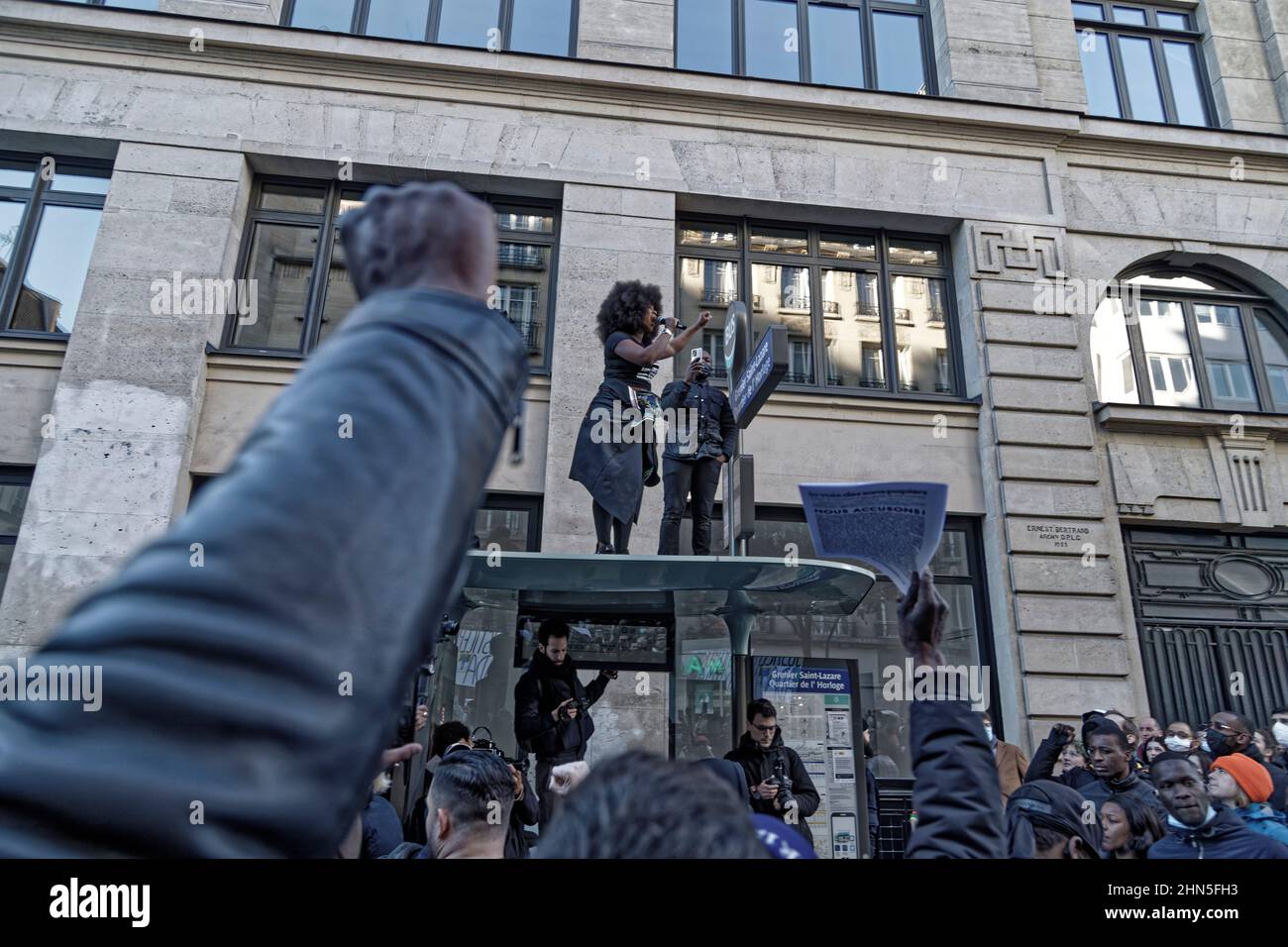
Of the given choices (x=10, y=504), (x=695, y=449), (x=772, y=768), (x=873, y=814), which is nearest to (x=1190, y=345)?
(x=873, y=814)

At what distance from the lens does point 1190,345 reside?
13055mm

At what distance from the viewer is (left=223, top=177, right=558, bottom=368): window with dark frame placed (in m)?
11.7

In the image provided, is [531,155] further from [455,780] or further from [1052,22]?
[455,780]

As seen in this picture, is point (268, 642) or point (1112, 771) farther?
point (1112, 771)

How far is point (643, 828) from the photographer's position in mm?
1104

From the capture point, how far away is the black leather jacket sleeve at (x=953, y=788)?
1.91 m

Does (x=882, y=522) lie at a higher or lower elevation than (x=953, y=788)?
higher

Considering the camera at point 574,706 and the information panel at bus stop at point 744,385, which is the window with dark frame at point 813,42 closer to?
the information panel at bus stop at point 744,385

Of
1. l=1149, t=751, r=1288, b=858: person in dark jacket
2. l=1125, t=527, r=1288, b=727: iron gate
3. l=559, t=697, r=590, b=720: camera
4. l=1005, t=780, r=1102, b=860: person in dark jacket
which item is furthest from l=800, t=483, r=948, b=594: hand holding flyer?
l=1125, t=527, r=1288, b=727: iron gate

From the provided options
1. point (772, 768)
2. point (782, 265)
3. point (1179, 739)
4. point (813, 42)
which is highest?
point (813, 42)

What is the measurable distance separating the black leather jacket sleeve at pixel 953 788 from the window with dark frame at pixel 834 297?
10119 mm

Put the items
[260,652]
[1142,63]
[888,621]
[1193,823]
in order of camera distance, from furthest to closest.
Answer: [1142,63] → [888,621] → [1193,823] → [260,652]

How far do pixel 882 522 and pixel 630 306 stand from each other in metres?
4.53

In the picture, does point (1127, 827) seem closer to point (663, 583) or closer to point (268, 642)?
point (663, 583)
